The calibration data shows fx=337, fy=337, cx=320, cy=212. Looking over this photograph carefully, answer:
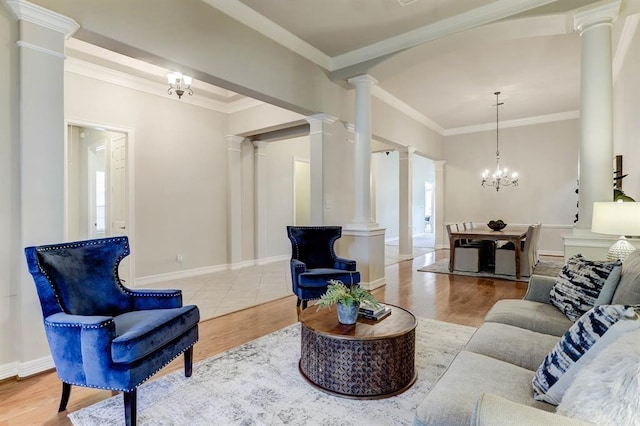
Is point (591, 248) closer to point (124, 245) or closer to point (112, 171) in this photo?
point (124, 245)

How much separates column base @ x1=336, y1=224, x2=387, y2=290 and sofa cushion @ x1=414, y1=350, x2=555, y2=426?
3.08 meters

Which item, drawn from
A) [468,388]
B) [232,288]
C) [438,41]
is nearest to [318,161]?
[438,41]

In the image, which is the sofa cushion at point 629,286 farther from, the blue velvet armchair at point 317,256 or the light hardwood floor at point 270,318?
the blue velvet armchair at point 317,256

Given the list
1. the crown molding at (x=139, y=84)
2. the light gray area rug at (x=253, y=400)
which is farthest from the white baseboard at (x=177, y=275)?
the light gray area rug at (x=253, y=400)

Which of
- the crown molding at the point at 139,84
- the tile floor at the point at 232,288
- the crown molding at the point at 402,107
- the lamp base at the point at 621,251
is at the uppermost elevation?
the crown molding at the point at 402,107

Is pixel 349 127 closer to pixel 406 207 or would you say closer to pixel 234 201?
pixel 234 201

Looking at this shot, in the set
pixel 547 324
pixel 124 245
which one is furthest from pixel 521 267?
pixel 124 245

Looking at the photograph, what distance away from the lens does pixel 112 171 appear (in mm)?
5195

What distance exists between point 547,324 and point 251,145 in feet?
19.0

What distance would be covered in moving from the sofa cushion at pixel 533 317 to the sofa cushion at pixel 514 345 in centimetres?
12

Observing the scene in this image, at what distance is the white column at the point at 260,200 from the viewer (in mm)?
6859

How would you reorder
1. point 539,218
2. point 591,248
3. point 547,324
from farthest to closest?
point 539,218
point 591,248
point 547,324

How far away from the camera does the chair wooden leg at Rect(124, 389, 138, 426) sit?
1731mm

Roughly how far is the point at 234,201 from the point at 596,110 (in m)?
5.35
